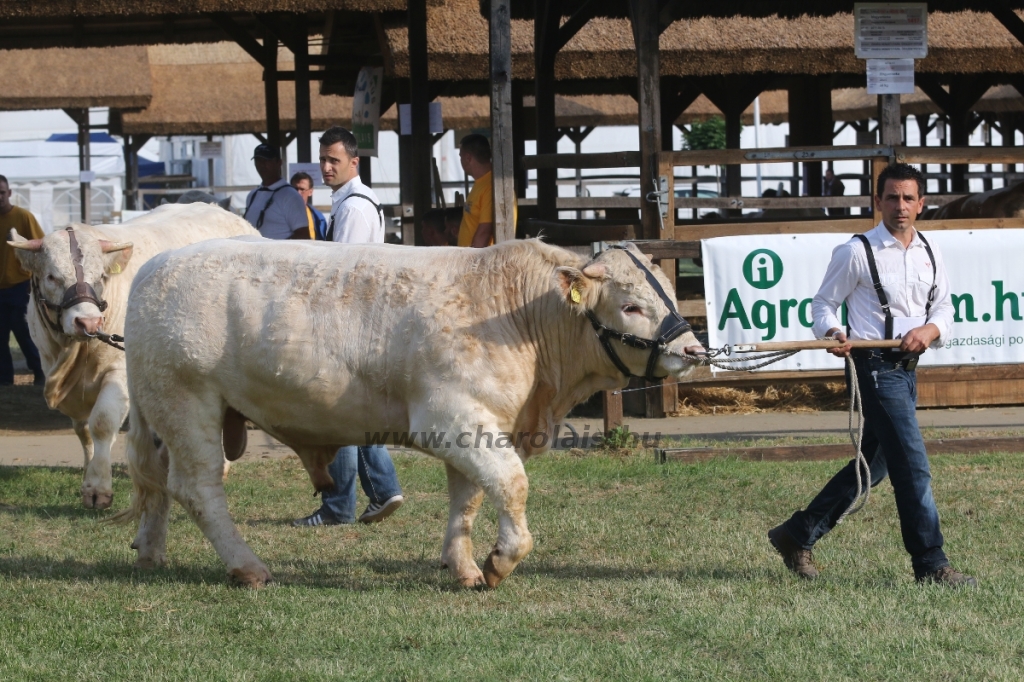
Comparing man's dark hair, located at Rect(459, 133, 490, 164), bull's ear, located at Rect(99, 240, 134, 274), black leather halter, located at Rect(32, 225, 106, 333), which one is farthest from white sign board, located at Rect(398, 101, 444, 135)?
black leather halter, located at Rect(32, 225, 106, 333)

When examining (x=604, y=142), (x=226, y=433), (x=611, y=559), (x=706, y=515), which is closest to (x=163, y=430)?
(x=226, y=433)

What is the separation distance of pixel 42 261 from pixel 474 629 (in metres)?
4.33

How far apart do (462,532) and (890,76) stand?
20.4 feet

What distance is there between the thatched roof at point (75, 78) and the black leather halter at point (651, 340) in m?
21.5

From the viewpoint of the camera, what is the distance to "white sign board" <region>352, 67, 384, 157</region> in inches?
517

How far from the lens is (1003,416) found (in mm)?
10203

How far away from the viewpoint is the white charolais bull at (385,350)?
5336mm

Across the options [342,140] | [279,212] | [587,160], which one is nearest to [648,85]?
[587,160]

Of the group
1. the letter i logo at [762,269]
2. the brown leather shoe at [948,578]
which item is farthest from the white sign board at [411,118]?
the brown leather shoe at [948,578]

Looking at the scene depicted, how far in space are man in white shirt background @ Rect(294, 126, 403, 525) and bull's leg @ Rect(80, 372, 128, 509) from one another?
138 centimetres

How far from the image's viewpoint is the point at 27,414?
1180cm

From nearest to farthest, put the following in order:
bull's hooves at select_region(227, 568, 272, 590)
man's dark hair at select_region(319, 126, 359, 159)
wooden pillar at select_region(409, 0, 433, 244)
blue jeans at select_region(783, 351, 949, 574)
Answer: blue jeans at select_region(783, 351, 949, 574)
bull's hooves at select_region(227, 568, 272, 590)
man's dark hair at select_region(319, 126, 359, 159)
wooden pillar at select_region(409, 0, 433, 244)

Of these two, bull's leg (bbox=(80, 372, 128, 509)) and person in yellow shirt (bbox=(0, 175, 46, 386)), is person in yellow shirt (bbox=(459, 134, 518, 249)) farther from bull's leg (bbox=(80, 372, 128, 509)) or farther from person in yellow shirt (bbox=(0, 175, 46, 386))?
person in yellow shirt (bbox=(0, 175, 46, 386))

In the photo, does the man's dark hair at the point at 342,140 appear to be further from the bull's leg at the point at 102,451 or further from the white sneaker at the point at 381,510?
the bull's leg at the point at 102,451
